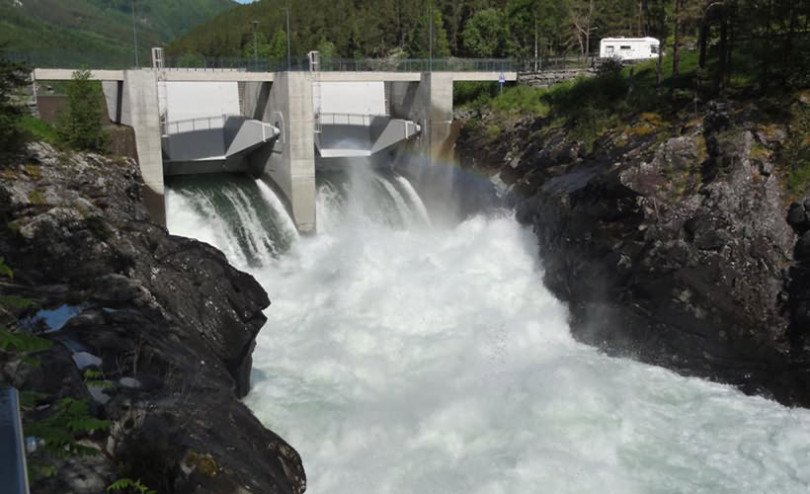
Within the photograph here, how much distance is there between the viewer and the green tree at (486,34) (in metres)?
60.9

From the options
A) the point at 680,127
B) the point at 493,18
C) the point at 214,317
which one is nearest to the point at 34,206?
the point at 214,317

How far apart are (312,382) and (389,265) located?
8442 mm

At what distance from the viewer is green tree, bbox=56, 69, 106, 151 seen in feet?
76.3

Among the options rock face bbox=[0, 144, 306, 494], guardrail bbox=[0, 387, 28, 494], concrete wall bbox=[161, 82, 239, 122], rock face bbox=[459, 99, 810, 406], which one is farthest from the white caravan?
guardrail bbox=[0, 387, 28, 494]

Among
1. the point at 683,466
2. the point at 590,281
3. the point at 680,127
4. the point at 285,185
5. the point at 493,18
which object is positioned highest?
the point at 493,18

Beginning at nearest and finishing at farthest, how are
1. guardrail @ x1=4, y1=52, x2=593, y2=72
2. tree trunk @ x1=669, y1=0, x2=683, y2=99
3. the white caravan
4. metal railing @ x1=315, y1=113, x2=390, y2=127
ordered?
tree trunk @ x1=669, y1=0, x2=683, y2=99
guardrail @ x1=4, y1=52, x2=593, y2=72
metal railing @ x1=315, y1=113, x2=390, y2=127
the white caravan

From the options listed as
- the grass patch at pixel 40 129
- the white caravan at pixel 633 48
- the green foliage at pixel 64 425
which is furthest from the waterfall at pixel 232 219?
the white caravan at pixel 633 48

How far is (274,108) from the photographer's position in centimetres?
3003

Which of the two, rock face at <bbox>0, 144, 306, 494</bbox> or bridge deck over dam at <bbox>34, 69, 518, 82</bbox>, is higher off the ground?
bridge deck over dam at <bbox>34, 69, 518, 82</bbox>

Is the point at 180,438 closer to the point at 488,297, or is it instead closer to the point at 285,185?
the point at 488,297

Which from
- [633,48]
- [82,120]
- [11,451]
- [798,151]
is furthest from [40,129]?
[633,48]

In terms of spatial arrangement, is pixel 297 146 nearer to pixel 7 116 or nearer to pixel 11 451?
pixel 7 116

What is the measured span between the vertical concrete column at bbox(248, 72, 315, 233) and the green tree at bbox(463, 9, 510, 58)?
113 ft

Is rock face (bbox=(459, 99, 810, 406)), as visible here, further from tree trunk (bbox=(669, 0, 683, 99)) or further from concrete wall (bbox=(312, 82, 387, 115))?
concrete wall (bbox=(312, 82, 387, 115))
